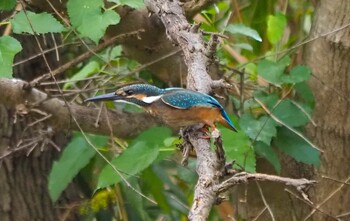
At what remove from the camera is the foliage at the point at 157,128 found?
172 centimetres

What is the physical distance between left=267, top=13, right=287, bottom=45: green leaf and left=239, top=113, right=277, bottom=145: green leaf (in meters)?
0.29

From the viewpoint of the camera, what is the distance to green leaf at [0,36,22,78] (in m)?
1.57

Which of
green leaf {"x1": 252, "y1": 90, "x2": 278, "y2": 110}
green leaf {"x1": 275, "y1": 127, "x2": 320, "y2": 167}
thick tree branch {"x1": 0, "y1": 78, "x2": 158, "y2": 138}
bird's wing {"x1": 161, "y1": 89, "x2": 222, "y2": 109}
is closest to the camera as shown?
bird's wing {"x1": 161, "y1": 89, "x2": 222, "y2": 109}

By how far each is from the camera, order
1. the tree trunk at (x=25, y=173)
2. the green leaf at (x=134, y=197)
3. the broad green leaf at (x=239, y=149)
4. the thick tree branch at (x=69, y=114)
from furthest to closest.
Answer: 1. the tree trunk at (x=25, y=173)
2. the green leaf at (x=134, y=197)
3. the thick tree branch at (x=69, y=114)
4. the broad green leaf at (x=239, y=149)

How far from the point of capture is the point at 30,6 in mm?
1967

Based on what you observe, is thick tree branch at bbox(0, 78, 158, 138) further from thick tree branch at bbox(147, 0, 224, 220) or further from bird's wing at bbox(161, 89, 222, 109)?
bird's wing at bbox(161, 89, 222, 109)

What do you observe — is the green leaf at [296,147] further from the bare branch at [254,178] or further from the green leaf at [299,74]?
the bare branch at [254,178]

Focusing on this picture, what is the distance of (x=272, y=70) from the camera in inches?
84.1

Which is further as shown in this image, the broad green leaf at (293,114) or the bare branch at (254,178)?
the broad green leaf at (293,114)

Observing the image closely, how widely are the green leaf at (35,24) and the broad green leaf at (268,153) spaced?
61 cm

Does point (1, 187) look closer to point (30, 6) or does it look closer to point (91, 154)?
point (91, 154)

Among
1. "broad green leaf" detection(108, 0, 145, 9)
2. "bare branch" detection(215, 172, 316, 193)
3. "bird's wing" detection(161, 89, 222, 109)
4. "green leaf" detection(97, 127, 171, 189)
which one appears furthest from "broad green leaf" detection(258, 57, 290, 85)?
"bare branch" detection(215, 172, 316, 193)

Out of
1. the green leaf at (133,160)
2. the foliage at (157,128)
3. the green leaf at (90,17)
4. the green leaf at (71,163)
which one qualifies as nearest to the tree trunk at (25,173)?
the foliage at (157,128)

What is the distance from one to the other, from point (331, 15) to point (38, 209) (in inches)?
42.3
